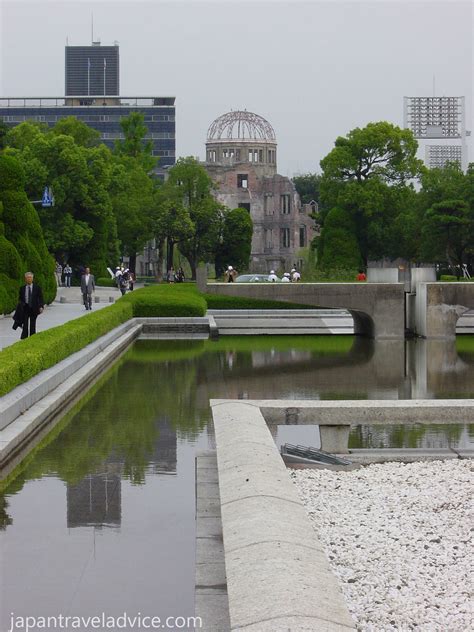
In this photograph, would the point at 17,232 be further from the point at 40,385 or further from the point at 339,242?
the point at 339,242

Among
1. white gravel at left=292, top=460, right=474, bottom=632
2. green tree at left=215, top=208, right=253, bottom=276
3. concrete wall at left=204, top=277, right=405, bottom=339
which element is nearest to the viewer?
white gravel at left=292, top=460, right=474, bottom=632

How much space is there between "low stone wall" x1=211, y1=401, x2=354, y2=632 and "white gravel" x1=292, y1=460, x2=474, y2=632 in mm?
420

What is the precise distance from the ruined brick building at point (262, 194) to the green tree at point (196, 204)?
23.7 meters

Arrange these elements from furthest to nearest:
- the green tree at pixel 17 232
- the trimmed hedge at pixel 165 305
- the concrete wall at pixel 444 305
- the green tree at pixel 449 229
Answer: the green tree at pixel 449 229, the trimmed hedge at pixel 165 305, the concrete wall at pixel 444 305, the green tree at pixel 17 232

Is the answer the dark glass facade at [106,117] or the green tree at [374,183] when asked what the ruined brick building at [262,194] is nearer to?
the green tree at [374,183]

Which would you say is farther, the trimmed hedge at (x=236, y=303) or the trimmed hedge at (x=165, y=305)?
the trimmed hedge at (x=236, y=303)

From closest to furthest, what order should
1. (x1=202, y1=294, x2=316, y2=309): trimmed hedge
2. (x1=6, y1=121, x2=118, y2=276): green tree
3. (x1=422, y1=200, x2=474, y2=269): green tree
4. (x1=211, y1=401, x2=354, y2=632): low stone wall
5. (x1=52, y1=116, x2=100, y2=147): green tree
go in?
(x1=211, y1=401, x2=354, y2=632): low stone wall, (x1=202, y1=294, x2=316, y2=309): trimmed hedge, (x1=6, y1=121, x2=118, y2=276): green tree, (x1=422, y1=200, x2=474, y2=269): green tree, (x1=52, y1=116, x2=100, y2=147): green tree

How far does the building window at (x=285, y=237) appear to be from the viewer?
93131mm

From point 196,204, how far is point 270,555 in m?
61.7

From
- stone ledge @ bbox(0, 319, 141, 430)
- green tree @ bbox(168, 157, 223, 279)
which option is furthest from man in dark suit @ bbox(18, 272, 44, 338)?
green tree @ bbox(168, 157, 223, 279)

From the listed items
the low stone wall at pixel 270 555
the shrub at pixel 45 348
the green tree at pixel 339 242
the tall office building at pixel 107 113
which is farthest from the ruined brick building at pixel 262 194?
the low stone wall at pixel 270 555

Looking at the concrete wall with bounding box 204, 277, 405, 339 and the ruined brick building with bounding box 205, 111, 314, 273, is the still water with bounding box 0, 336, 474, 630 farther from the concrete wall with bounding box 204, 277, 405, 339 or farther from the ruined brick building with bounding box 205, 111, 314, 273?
the ruined brick building with bounding box 205, 111, 314, 273

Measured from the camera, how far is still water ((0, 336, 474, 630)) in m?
6.30

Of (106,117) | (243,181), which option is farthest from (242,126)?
(106,117)
